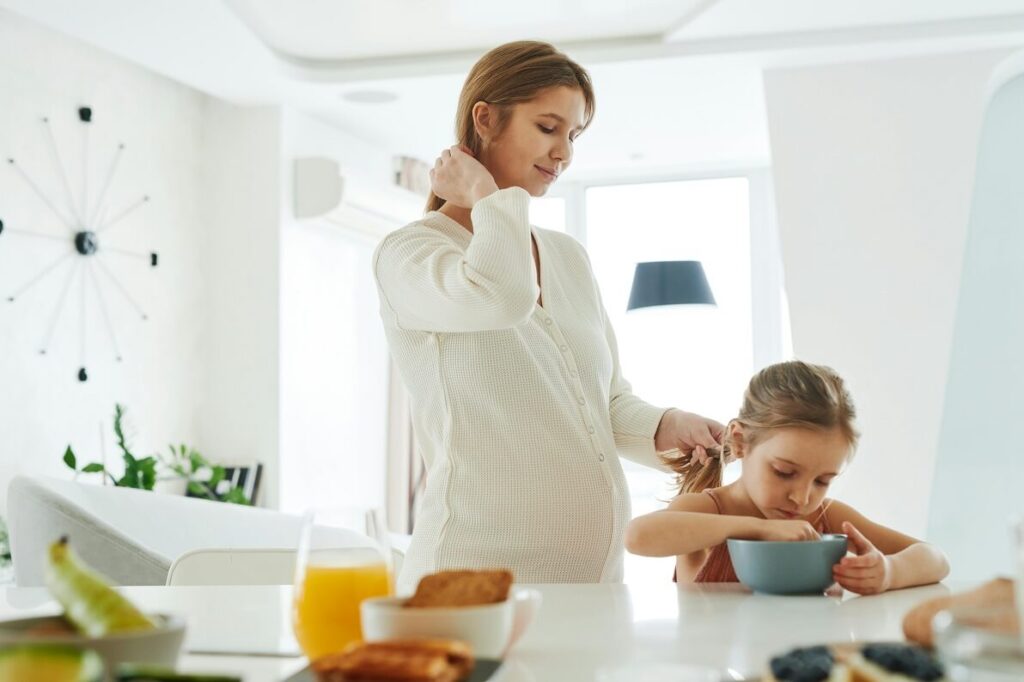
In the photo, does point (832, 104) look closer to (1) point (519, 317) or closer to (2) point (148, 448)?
(2) point (148, 448)

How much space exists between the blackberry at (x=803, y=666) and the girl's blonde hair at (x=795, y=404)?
88 centimetres

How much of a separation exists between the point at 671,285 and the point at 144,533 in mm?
3287

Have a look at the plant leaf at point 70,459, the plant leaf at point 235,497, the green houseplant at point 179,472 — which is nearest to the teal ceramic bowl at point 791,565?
the plant leaf at point 70,459

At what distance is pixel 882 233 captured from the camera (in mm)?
4602

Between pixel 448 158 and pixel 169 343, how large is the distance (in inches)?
136

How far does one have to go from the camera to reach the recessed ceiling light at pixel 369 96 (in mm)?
4883

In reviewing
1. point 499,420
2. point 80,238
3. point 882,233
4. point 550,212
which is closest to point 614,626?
point 499,420

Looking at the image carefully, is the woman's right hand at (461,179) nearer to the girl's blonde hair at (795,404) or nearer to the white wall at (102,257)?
the girl's blonde hair at (795,404)

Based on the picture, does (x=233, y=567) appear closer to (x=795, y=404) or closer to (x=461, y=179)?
(x=461, y=179)

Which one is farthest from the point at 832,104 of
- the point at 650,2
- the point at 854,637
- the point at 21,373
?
the point at 854,637

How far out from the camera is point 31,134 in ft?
12.8

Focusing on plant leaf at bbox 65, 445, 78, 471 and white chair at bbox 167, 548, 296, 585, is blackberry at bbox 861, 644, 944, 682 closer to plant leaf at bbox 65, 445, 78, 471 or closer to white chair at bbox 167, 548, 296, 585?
white chair at bbox 167, 548, 296, 585

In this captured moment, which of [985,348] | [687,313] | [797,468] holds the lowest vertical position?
[797,468]

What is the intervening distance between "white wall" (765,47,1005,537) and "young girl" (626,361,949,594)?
3.07 metres
